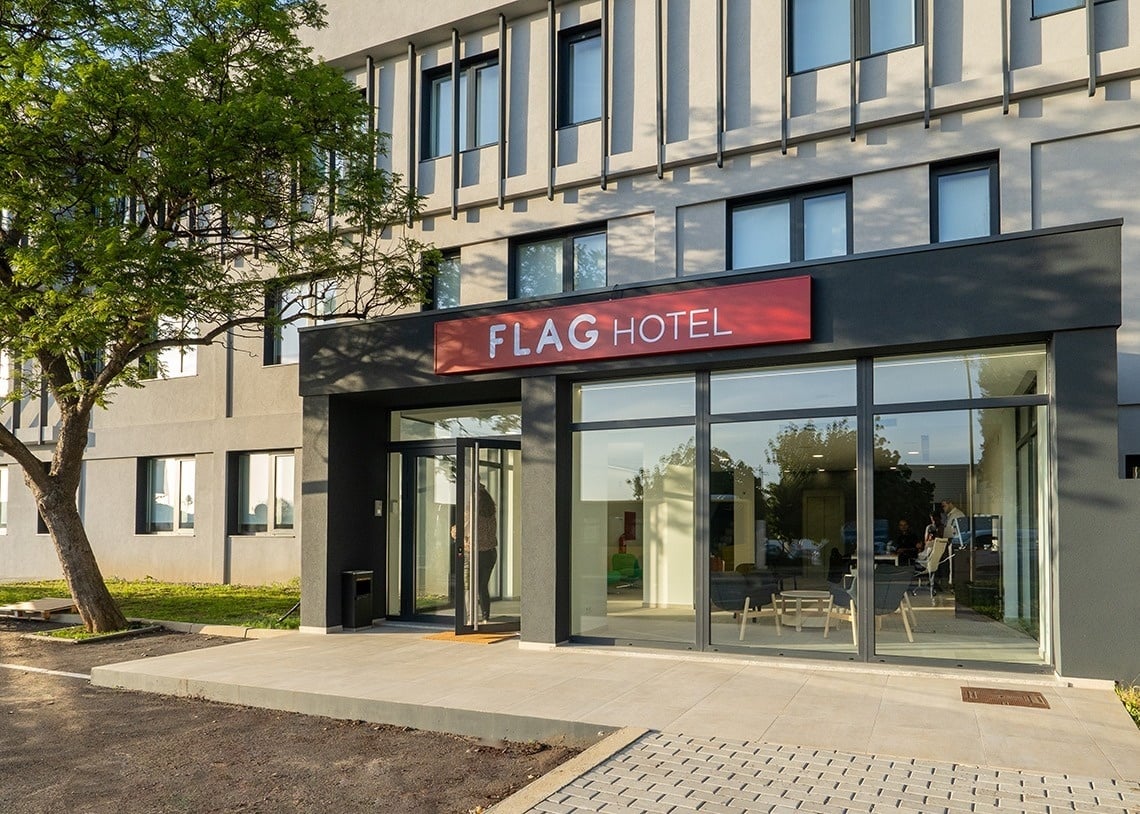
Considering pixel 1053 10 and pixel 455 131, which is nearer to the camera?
pixel 1053 10

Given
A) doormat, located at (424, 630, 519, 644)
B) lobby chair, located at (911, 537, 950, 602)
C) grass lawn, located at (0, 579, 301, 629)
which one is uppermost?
lobby chair, located at (911, 537, 950, 602)

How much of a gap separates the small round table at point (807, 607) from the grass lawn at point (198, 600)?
693 cm

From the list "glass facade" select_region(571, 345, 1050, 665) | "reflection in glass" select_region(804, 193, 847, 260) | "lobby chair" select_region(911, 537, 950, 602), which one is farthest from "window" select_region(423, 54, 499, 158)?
"lobby chair" select_region(911, 537, 950, 602)

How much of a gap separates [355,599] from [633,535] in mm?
4080

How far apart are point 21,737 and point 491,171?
34.3ft

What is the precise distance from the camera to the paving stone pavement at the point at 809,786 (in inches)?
210

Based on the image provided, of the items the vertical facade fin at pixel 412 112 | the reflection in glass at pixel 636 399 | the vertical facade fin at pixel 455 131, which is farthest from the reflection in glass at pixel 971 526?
the vertical facade fin at pixel 412 112

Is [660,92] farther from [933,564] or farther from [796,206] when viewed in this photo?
[933,564]

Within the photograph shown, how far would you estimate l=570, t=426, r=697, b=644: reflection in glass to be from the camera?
10594 millimetres

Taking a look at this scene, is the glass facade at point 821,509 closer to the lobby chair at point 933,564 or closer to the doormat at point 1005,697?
the lobby chair at point 933,564

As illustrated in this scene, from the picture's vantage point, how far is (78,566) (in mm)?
13484

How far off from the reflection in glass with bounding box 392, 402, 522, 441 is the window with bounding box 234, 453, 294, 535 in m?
6.62

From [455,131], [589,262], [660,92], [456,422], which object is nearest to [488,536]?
→ [456,422]

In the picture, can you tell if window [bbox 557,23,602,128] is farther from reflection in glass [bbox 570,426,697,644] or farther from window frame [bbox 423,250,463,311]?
reflection in glass [bbox 570,426,697,644]
